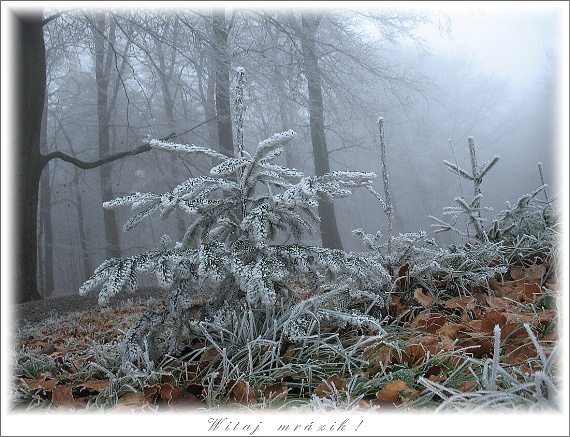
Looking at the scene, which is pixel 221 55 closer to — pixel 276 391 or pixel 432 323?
pixel 432 323

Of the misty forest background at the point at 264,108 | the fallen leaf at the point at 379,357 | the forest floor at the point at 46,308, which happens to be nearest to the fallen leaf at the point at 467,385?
the fallen leaf at the point at 379,357

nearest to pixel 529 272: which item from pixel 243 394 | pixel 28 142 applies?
pixel 243 394

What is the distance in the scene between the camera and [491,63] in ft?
60.1

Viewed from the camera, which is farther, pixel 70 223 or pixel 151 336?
pixel 70 223

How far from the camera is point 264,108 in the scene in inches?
415

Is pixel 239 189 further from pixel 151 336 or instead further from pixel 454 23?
pixel 454 23

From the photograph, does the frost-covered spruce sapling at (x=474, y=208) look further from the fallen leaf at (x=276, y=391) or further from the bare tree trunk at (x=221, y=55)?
the bare tree trunk at (x=221, y=55)

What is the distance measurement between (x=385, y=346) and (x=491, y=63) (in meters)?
20.4

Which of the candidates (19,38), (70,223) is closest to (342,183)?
(19,38)

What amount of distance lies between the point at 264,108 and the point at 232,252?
946 cm

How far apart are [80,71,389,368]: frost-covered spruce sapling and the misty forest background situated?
77cm

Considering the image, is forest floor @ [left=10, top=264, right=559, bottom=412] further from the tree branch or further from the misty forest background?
the tree branch

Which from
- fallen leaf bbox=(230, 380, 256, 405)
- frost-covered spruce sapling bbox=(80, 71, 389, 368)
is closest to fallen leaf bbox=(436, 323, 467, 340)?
frost-covered spruce sapling bbox=(80, 71, 389, 368)

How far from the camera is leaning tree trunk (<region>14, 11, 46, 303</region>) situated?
174 inches
